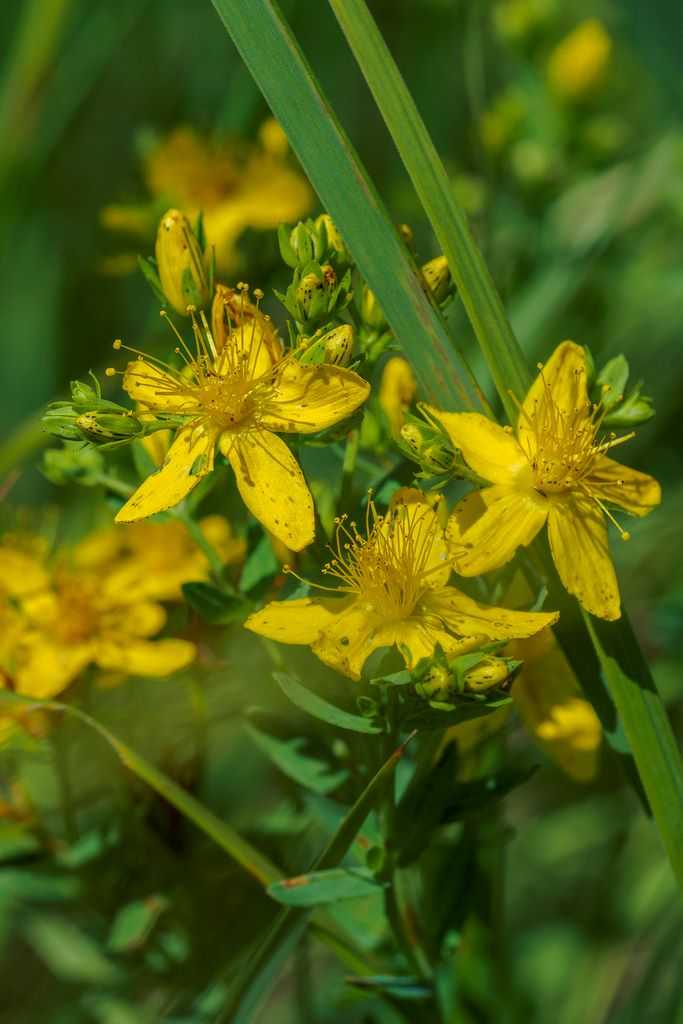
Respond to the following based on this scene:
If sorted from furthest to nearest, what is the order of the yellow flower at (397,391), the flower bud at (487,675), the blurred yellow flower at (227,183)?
the blurred yellow flower at (227,183)
the yellow flower at (397,391)
the flower bud at (487,675)

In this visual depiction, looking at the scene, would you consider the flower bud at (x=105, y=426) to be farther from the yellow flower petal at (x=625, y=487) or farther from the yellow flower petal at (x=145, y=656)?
the yellow flower petal at (x=625, y=487)

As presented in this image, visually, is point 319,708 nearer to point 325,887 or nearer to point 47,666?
point 325,887

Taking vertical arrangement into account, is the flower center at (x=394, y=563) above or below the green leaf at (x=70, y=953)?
above

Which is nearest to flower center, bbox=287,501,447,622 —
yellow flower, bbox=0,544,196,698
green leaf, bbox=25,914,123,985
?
yellow flower, bbox=0,544,196,698

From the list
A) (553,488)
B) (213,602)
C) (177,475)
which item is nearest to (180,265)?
(177,475)

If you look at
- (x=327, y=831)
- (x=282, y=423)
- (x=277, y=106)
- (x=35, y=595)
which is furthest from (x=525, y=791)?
(x=277, y=106)

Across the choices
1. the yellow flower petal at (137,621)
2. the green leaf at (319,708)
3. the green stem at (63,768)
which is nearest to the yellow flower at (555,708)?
the green leaf at (319,708)
